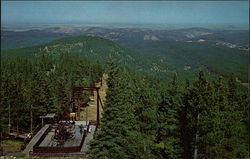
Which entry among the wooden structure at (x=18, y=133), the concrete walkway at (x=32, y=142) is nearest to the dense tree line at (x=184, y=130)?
the concrete walkway at (x=32, y=142)

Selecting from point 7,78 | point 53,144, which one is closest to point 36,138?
point 53,144

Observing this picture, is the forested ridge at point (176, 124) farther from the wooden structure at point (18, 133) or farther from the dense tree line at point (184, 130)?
the wooden structure at point (18, 133)

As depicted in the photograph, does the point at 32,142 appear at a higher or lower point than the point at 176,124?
lower

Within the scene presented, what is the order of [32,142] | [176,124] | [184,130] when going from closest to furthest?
[184,130] → [176,124] → [32,142]

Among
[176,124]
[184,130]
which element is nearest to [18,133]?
[176,124]

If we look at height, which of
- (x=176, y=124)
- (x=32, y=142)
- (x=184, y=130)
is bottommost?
(x=32, y=142)

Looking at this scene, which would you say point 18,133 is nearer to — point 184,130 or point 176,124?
point 176,124

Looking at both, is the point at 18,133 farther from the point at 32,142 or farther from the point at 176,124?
the point at 176,124

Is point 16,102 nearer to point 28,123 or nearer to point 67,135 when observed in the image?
point 28,123

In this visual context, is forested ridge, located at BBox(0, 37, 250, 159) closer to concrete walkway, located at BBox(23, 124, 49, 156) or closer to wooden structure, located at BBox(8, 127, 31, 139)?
concrete walkway, located at BBox(23, 124, 49, 156)

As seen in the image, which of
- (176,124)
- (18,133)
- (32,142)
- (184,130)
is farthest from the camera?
(18,133)

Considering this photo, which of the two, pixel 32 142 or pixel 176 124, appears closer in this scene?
pixel 176 124
